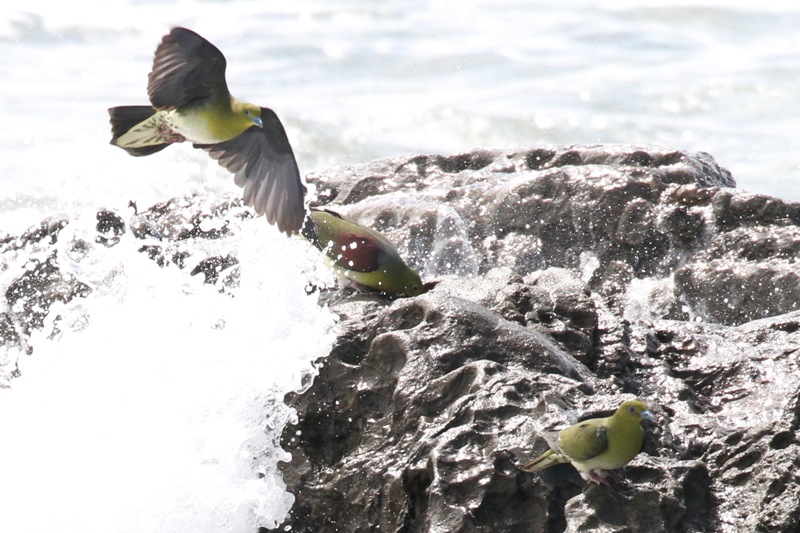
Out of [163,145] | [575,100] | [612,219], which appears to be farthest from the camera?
[575,100]

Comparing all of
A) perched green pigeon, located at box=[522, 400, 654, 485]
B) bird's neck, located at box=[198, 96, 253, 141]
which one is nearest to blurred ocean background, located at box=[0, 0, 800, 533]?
bird's neck, located at box=[198, 96, 253, 141]

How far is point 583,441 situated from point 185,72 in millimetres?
2524

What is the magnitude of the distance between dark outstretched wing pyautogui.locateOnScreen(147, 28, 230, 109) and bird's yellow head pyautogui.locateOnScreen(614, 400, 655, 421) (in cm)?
236

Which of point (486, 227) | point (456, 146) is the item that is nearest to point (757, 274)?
point (486, 227)

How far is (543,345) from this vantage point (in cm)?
427

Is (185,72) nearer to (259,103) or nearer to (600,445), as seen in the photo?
(600,445)

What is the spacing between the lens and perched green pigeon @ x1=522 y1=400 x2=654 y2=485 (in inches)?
139

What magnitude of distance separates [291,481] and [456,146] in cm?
885

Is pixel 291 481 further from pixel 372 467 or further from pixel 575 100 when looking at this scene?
pixel 575 100

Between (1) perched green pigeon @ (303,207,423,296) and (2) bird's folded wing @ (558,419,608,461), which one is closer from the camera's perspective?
(2) bird's folded wing @ (558,419,608,461)

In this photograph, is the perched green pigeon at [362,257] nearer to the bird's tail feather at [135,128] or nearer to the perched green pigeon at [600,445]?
the bird's tail feather at [135,128]

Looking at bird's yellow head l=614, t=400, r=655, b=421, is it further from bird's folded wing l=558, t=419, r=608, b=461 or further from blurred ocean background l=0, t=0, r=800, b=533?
blurred ocean background l=0, t=0, r=800, b=533

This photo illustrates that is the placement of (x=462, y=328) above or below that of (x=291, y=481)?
above

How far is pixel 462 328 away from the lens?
424 centimetres
